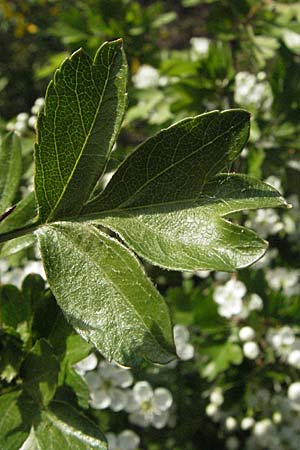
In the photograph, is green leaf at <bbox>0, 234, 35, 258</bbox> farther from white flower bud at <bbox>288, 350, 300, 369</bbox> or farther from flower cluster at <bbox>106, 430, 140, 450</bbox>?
white flower bud at <bbox>288, 350, 300, 369</bbox>

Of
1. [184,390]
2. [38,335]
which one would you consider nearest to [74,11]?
[184,390]

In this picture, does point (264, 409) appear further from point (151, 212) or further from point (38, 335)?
point (151, 212)

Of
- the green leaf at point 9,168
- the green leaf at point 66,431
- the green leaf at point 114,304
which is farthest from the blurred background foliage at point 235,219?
the green leaf at point 114,304

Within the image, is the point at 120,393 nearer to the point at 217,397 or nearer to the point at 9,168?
the point at 217,397

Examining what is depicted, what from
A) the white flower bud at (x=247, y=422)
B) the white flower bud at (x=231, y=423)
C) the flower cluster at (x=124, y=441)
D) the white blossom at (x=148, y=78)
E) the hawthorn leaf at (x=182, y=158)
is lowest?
the white flower bud at (x=231, y=423)

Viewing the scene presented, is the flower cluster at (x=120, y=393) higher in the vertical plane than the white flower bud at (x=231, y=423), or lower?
higher

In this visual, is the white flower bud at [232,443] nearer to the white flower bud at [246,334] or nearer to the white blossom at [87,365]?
the white flower bud at [246,334]

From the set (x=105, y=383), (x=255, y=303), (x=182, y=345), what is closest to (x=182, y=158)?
(x=105, y=383)
